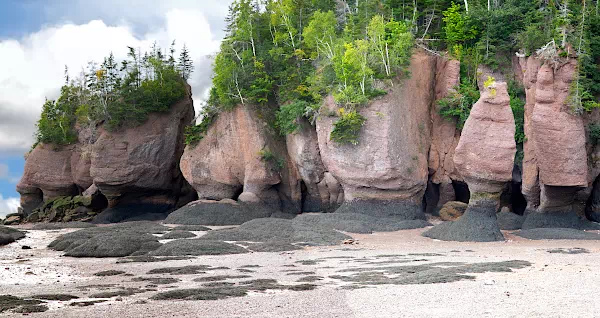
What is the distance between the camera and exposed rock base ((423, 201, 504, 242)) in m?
25.8

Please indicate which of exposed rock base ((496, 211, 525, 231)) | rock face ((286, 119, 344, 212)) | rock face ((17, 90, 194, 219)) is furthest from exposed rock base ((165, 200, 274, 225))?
exposed rock base ((496, 211, 525, 231))

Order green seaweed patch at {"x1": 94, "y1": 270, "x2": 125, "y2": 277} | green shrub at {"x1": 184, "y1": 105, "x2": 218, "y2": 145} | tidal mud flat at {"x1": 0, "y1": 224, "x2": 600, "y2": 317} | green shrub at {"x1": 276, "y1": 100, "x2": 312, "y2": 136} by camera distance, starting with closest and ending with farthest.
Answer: tidal mud flat at {"x1": 0, "y1": 224, "x2": 600, "y2": 317} < green seaweed patch at {"x1": 94, "y1": 270, "x2": 125, "y2": 277} < green shrub at {"x1": 276, "y1": 100, "x2": 312, "y2": 136} < green shrub at {"x1": 184, "y1": 105, "x2": 218, "y2": 145}

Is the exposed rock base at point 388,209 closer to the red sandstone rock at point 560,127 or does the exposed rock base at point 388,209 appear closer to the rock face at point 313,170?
the rock face at point 313,170

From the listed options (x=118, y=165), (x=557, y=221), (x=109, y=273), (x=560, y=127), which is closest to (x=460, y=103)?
(x=560, y=127)

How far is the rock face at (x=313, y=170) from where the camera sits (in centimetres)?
4041

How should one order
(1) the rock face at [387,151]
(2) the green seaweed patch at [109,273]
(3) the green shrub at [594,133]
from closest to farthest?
(2) the green seaweed patch at [109,273]
(3) the green shrub at [594,133]
(1) the rock face at [387,151]

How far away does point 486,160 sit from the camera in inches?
1033

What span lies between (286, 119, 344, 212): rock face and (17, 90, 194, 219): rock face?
12.2 metres

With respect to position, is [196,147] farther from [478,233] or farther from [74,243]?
[478,233]

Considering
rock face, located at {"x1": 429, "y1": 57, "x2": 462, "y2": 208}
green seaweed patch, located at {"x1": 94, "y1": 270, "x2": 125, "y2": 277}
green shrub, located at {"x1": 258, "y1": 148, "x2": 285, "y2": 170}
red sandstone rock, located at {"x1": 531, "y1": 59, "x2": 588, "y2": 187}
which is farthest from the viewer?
green shrub, located at {"x1": 258, "y1": 148, "x2": 285, "y2": 170}

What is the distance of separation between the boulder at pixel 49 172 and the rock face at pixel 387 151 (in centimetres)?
2770

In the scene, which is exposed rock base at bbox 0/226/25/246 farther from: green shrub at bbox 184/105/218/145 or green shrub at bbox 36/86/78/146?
green shrub at bbox 36/86/78/146

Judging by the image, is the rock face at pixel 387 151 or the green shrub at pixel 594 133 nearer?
the green shrub at pixel 594 133

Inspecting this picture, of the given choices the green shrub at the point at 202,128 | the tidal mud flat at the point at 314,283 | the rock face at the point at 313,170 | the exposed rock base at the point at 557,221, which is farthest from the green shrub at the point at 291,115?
the tidal mud flat at the point at 314,283
